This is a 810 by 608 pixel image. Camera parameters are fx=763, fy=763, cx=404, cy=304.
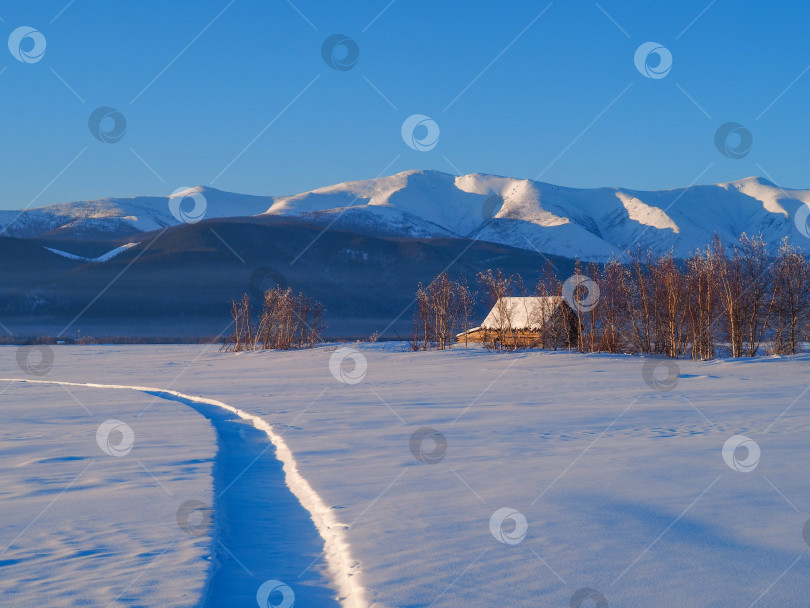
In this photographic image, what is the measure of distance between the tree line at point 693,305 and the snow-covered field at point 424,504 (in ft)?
48.8

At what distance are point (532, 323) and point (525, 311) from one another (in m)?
Answer: 1.28

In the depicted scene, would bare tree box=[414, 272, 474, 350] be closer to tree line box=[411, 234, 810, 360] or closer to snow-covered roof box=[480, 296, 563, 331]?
tree line box=[411, 234, 810, 360]

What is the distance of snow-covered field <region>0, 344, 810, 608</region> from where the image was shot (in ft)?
17.4

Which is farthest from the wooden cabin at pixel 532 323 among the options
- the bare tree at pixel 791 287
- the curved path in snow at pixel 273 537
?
the curved path in snow at pixel 273 537

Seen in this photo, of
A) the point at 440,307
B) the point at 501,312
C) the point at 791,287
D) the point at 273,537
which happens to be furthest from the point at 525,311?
the point at 273,537

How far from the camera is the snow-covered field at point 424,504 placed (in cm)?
530

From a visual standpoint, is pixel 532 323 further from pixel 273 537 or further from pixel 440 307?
pixel 273 537

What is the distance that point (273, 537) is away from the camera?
6906 mm

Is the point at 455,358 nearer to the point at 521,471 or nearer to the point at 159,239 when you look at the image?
the point at 521,471

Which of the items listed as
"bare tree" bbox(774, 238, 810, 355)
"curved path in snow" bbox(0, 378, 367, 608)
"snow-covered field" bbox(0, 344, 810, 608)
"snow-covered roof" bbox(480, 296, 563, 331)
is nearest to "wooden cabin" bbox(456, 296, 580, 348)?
"snow-covered roof" bbox(480, 296, 563, 331)

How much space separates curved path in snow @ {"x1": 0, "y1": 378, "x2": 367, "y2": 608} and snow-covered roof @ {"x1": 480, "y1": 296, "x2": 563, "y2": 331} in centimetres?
2889

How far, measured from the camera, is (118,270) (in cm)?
12381

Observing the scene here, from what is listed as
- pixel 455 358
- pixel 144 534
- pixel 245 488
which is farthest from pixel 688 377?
pixel 144 534

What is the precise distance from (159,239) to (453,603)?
15483 centimetres
